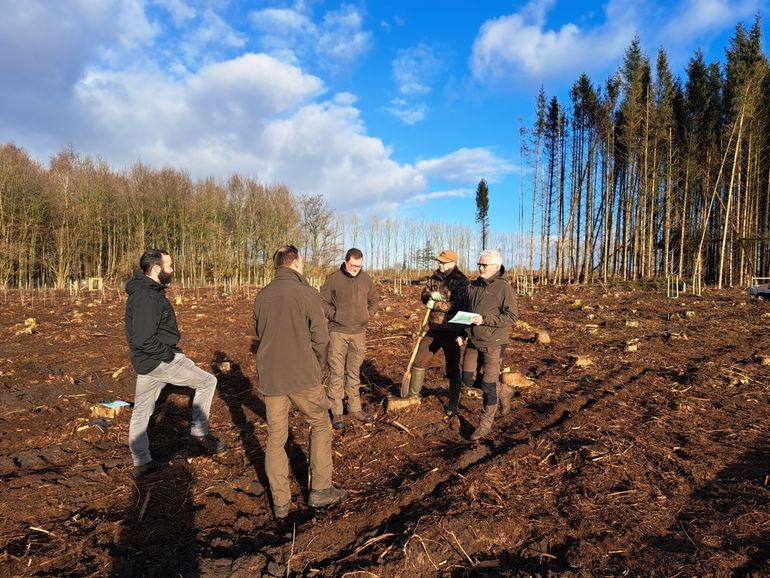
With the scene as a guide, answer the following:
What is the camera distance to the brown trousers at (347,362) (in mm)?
5898

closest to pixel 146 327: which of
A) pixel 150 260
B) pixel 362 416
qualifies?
pixel 150 260

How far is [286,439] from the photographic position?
12.6ft

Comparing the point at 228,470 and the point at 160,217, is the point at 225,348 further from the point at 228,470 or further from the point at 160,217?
the point at 160,217

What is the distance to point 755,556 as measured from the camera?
113 inches

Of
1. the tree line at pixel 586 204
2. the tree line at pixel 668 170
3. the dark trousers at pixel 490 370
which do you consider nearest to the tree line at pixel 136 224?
the tree line at pixel 586 204

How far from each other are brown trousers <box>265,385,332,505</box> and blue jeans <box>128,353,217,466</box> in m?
1.52

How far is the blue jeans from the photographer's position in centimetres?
449

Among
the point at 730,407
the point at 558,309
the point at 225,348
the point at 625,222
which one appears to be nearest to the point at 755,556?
the point at 730,407

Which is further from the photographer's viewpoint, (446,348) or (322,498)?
(446,348)

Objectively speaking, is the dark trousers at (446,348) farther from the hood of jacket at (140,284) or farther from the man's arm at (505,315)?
the hood of jacket at (140,284)

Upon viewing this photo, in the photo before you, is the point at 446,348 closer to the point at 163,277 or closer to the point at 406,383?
the point at 406,383

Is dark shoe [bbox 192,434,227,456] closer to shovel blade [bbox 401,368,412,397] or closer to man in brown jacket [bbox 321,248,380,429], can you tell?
man in brown jacket [bbox 321,248,380,429]

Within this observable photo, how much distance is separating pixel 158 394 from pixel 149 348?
1.92ft

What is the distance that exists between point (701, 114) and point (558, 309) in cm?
1814
